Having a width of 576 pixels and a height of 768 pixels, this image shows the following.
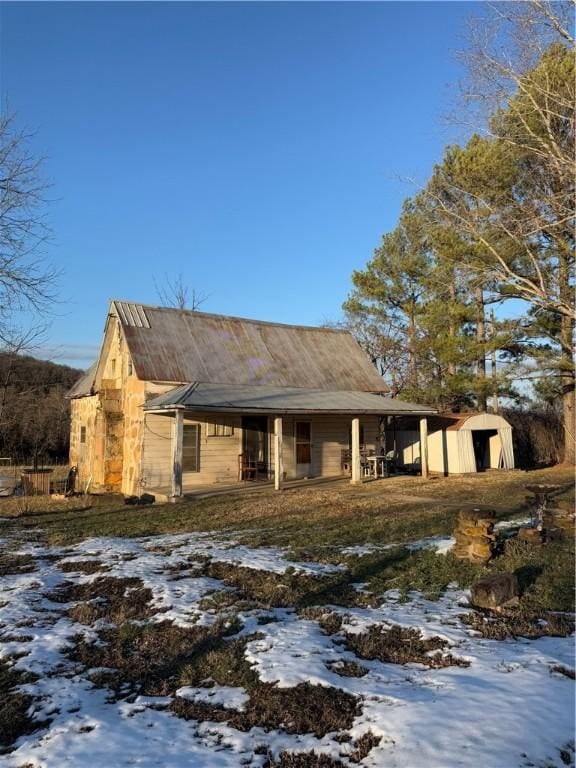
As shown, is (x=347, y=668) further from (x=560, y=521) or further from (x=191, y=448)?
(x=191, y=448)

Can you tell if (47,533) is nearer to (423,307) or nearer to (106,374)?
(106,374)

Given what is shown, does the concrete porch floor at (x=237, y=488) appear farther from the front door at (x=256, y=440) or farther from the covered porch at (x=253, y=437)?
the front door at (x=256, y=440)

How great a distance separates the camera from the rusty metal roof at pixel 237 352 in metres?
18.0

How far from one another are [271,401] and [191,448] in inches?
129

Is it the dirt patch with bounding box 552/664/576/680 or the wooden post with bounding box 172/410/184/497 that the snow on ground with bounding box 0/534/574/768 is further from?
the wooden post with bounding box 172/410/184/497

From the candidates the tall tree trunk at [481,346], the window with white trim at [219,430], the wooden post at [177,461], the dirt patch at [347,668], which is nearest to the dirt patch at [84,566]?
the dirt patch at [347,668]

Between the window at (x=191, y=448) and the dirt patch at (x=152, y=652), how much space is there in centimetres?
1225

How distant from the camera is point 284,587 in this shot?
648 centimetres

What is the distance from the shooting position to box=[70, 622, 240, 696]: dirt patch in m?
4.27

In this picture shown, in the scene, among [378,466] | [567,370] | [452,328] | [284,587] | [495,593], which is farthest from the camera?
[452,328]

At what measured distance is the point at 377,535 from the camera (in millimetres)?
9586

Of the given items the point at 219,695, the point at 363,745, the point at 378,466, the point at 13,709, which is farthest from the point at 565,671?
the point at 378,466

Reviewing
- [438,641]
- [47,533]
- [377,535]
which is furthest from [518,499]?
[47,533]

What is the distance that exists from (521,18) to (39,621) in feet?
41.4
